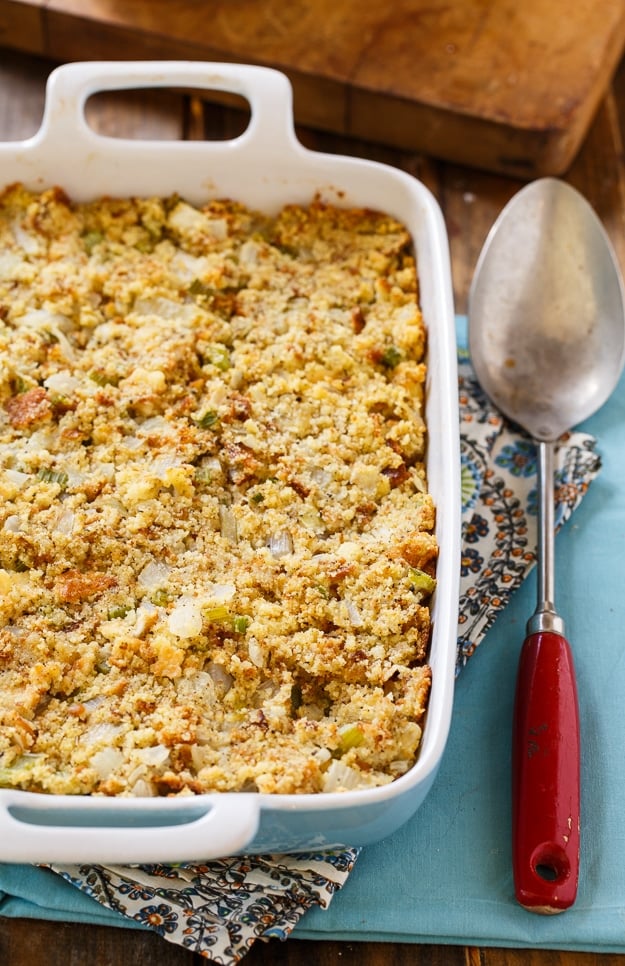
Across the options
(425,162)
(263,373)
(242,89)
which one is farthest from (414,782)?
(425,162)

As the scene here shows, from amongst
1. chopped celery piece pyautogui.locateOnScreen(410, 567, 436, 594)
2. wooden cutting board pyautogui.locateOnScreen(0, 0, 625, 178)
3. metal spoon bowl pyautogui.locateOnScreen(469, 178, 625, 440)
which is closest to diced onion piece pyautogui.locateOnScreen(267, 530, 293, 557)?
chopped celery piece pyautogui.locateOnScreen(410, 567, 436, 594)

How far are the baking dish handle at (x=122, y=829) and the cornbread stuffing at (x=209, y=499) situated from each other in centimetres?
7

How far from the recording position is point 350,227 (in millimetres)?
2266

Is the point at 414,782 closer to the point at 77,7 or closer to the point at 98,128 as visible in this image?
the point at 98,128

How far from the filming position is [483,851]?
5.94ft

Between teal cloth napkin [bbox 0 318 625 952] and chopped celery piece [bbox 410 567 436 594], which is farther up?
chopped celery piece [bbox 410 567 436 594]

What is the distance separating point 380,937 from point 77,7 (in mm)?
2383

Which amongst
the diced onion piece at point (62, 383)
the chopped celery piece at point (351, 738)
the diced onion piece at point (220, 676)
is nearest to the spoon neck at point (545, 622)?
the chopped celery piece at point (351, 738)

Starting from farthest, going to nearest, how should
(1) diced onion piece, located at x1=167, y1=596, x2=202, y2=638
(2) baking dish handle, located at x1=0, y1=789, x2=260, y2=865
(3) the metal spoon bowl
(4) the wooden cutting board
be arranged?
1. (4) the wooden cutting board
2. (3) the metal spoon bowl
3. (1) diced onion piece, located at x1=167, y1=596, x2=202, y2=638
4. (2) baking dish handle, located at x1=0, y1=789, x2=260, y2=865

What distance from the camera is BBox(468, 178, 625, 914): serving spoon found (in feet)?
6.43

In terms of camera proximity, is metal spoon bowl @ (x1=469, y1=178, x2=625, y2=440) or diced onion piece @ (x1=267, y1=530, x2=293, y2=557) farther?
metal spoon bowl @ (x1=469, y1=178, x2=625, y2=440)

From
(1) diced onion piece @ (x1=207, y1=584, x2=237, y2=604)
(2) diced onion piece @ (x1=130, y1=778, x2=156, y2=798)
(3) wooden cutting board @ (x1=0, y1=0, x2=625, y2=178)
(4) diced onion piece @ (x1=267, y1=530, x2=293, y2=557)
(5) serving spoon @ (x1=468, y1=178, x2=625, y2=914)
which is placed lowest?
(2) diced onion piece @ (x1=130, y1=778, x2=156, y2=798)

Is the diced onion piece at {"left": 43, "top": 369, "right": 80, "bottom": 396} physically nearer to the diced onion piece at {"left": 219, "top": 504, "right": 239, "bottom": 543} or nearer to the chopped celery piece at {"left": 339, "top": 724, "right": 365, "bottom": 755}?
the diced onion piece at {"left": 219, "top": 504, "right": 239, "bottom": 543}

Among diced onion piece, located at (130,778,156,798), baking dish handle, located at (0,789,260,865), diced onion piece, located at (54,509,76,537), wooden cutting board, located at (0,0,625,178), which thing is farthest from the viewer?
wooden cutting board, located at (0,0,625,178)
